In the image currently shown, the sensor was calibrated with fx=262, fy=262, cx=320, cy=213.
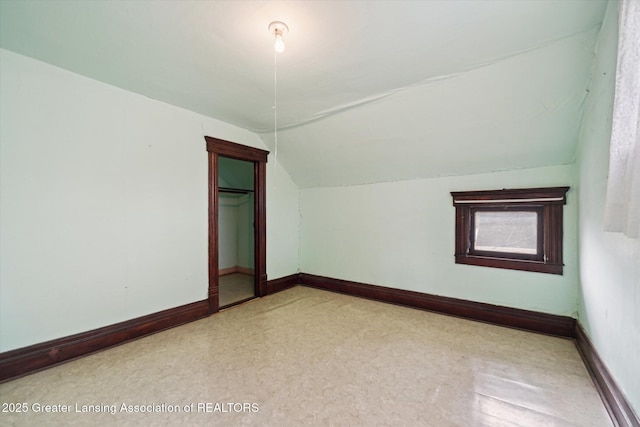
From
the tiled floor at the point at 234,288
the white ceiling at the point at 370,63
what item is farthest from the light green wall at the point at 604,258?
the tiled floor at the point at 234,288

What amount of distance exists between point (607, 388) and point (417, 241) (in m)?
1.88

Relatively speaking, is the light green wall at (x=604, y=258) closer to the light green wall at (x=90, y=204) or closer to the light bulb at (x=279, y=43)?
the light bulb at (x=279, y=43)

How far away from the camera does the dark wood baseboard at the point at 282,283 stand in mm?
3793

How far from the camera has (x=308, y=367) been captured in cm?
198

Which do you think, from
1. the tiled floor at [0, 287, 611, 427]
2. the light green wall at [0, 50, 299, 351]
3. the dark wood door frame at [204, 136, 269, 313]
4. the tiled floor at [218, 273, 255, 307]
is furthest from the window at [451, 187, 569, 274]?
the light green wall at [0, 50, 299, 351]

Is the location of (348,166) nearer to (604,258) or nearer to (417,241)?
(417,241)

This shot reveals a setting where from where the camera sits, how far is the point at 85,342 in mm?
2135

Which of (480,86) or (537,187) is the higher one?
(480,86)

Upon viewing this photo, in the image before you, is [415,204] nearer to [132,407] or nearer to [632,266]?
[632,266]

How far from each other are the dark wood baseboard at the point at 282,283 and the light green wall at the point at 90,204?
1.05 m

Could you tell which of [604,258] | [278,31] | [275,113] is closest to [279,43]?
[278,31]

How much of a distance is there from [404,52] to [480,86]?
0.77m

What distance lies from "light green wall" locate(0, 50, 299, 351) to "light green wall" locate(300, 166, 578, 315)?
1778 millimetres

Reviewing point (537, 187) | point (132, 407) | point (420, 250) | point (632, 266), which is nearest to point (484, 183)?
point (537, 187)
